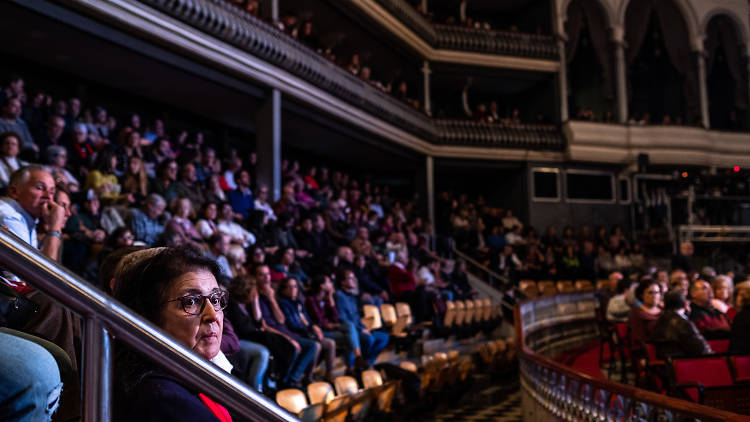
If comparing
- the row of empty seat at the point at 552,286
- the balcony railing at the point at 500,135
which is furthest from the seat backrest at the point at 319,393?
the balcony railing at the point at 500,135

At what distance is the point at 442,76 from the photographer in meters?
16.6

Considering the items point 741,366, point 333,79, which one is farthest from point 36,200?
point 333,79

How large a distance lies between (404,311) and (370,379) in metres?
2.10

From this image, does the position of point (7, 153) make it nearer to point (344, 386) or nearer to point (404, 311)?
point (344, 386)

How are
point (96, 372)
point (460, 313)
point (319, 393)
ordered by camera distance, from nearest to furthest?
1. point (96, 372)
2. point (319, 393)
3. point (460, 313)

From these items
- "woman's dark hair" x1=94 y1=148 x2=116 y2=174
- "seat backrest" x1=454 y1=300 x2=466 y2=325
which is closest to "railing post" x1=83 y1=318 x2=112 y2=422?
"woman's dark hair" x1=94 y1=148 x2=116 y2=174

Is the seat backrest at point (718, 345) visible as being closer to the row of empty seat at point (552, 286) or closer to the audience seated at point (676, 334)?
the audience seated at point (676, 334)

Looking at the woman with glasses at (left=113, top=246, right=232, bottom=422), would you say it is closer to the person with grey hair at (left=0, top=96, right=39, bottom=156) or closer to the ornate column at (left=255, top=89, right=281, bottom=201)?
the person with grey hair at (left=0, top=96, right=39, bottom=156)

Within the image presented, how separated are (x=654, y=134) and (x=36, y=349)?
17.6m

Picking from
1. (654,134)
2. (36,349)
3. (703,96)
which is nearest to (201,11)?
(36,349)

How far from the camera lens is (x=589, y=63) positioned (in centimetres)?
1895

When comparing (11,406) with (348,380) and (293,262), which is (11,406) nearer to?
(348,380)

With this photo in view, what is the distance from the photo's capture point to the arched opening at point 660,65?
1786 centimetres

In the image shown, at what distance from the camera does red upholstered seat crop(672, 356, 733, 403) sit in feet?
12.1
